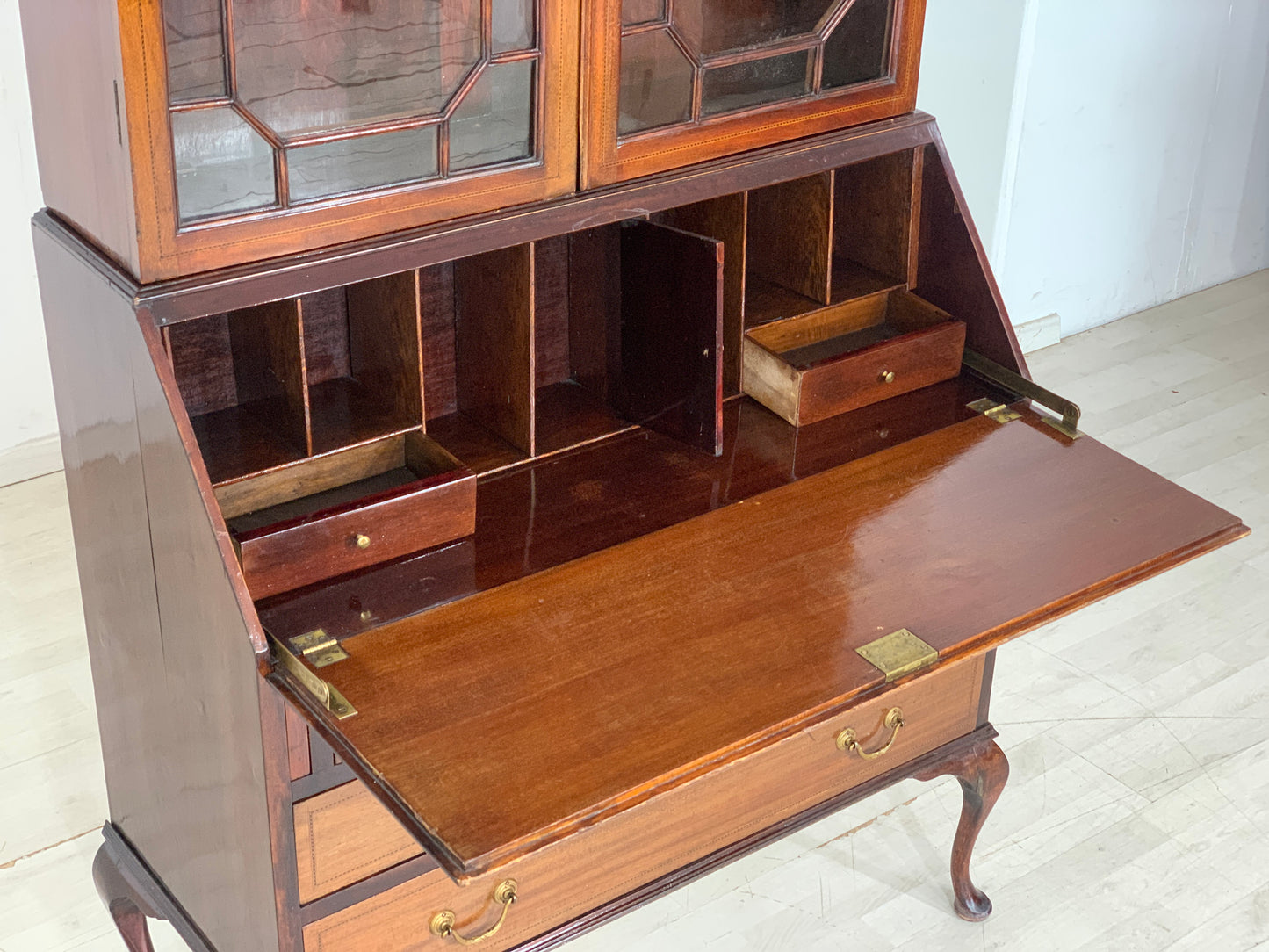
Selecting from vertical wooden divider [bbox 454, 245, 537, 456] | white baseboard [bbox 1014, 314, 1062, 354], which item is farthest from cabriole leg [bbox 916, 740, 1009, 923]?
white baseboard [bbox 1014, 314, 1062, 354]

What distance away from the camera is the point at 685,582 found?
160cm

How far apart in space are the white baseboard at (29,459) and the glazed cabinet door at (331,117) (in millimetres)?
2094

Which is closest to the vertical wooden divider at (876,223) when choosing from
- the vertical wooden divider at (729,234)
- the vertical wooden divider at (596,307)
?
the vertical wooden divider at (729,234)

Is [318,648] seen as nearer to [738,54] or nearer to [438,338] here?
[438,338]

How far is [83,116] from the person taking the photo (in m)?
1.37

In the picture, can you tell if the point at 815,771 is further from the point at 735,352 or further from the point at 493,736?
the point at 493,736

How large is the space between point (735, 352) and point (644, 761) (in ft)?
2.54

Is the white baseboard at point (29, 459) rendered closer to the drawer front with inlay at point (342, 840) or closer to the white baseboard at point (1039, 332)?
the drawer front with inlay at point (342, 840)

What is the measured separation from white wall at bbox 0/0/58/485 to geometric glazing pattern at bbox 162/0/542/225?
1.79 meters

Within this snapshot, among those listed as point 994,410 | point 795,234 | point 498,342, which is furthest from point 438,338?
point 994,410

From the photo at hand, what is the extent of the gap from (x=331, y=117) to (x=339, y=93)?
0.02 meters

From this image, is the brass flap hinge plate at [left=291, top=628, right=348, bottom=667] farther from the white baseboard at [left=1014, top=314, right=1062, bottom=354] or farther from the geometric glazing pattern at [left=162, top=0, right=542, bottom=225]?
the white baseboard at [left=1014, top=314, right=1062, bottom=354]

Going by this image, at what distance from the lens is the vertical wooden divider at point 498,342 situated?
66.9 inches

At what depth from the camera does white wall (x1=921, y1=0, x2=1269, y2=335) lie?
3.56 metres
